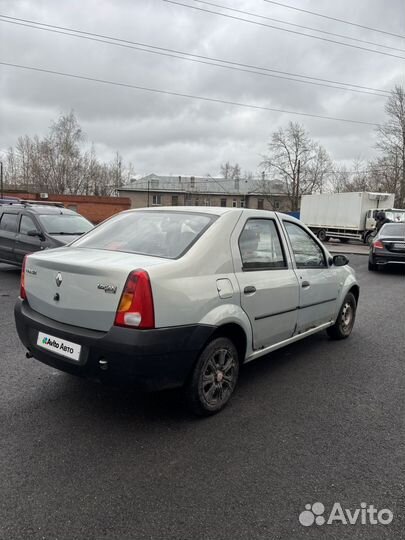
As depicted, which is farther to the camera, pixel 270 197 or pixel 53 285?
pixel 270 197

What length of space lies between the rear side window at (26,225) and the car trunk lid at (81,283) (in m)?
6.52

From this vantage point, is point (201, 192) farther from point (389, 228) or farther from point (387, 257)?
point (387, 257)

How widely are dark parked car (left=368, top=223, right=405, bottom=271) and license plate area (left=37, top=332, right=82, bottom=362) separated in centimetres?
1140

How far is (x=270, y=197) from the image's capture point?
202ft

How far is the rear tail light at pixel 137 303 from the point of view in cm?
258

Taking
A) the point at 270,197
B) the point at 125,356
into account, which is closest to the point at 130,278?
the point at 125,356

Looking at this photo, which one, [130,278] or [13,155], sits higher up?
[13,155]

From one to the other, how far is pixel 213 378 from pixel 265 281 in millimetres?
990

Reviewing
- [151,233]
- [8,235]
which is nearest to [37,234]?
[8,235]

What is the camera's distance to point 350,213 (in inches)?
1022

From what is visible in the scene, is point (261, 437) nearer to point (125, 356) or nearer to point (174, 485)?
point (174, 485)

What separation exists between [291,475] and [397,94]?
47.4 m

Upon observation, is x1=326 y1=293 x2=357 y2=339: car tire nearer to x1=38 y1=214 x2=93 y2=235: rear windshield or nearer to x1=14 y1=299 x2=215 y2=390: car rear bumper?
x1=14 y1=299 x2=215 y2=390: car rear bumper

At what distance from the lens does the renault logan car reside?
2629 millimetres
